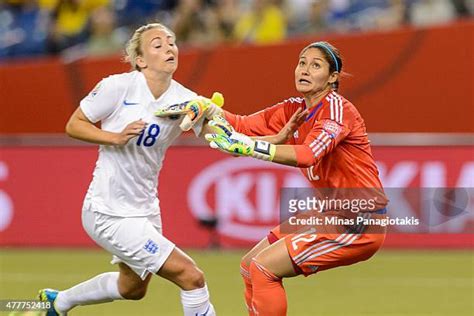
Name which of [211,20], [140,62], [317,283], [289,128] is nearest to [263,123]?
[289,128]

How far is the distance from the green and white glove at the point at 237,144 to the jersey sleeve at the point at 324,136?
179 mm

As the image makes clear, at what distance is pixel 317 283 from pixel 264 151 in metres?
4.40

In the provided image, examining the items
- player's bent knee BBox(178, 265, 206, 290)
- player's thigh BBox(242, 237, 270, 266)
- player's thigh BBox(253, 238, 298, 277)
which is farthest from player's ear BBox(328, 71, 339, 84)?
player's bent knee BBox(178, 265, 206, 290)

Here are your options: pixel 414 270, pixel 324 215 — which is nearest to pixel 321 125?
pixel 324 215

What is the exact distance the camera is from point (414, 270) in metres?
11.2

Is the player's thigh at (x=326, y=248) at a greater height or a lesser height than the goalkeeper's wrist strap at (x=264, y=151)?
lesser

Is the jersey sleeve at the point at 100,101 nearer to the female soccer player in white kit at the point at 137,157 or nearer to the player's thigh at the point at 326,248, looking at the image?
the female soccer player in white kit at the point at 137,157

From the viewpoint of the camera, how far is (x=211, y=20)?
13.9m

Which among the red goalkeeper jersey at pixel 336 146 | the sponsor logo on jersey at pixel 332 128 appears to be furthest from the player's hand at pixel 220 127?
the sponsor logo on jersey at pixel 332 128

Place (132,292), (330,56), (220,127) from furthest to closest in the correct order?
(132,292) < (330,56) < (220,127)

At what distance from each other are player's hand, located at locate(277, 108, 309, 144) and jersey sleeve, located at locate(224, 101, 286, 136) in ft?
0.81

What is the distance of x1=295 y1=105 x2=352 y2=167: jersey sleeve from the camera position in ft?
20.8

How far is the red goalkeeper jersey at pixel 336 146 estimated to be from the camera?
6.42m

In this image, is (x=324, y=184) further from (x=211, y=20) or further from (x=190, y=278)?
(x=211, y=20)
